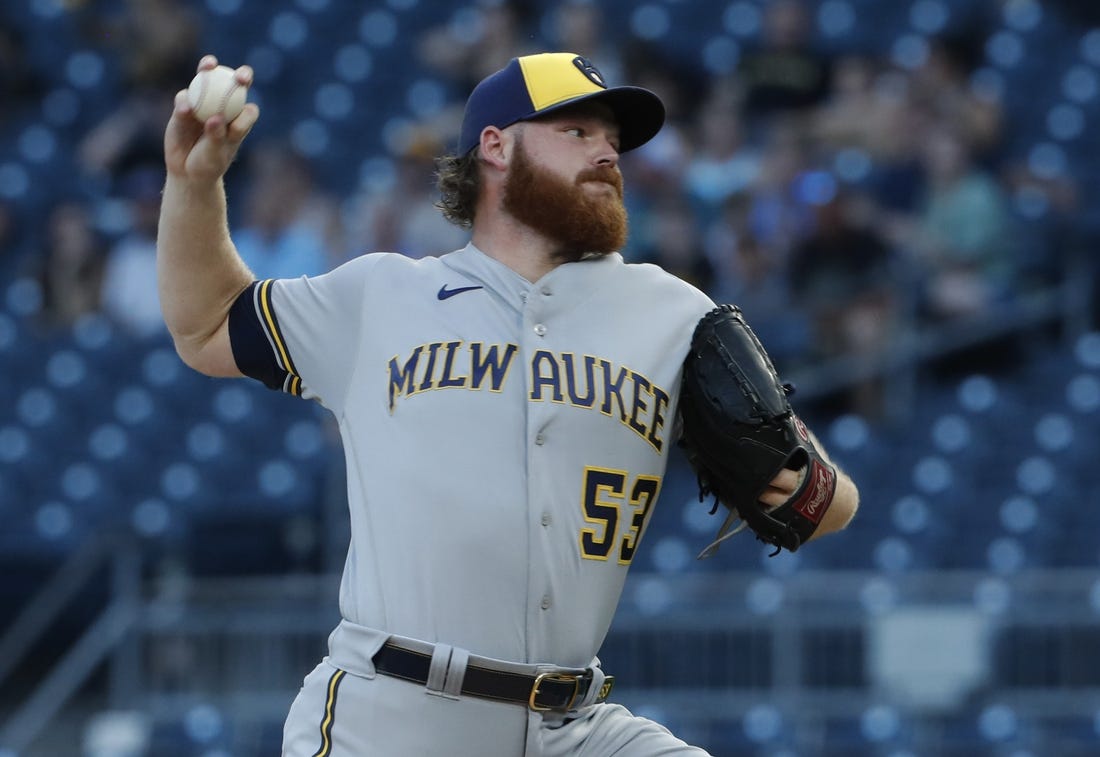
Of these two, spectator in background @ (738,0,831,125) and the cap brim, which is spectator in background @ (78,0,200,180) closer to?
spectator in background @ (738,0,831,125)

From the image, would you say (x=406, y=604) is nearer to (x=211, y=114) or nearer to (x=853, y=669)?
(x=211, y=114)

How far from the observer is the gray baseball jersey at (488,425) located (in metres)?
3.12

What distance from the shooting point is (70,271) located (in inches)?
390

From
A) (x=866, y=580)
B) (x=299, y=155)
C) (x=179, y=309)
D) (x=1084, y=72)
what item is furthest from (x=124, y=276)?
(x=179, y=309)

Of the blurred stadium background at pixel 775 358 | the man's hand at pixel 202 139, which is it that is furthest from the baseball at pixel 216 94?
the blurred stadium background at pixel 775 358

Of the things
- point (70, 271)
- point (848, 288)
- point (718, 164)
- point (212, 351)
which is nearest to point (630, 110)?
point (212, 351)

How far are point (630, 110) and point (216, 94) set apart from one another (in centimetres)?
A: 81

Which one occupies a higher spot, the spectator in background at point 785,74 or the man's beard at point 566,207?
the man's beard at point 566,207

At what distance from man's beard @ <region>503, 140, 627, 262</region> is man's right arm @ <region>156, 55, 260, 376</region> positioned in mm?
507

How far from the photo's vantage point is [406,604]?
3119 millimetres

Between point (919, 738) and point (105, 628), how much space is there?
351 cm

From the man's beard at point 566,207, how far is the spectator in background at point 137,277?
254 inches

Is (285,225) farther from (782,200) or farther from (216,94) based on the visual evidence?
(216,94)

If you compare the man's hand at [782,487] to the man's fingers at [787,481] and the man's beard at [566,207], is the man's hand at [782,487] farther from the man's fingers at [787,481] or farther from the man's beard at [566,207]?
the man's beard at [566,207]
